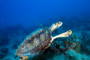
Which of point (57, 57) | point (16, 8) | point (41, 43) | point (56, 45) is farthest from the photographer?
point (16, 8)

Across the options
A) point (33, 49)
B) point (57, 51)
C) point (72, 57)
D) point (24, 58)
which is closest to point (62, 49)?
point (57, 51)

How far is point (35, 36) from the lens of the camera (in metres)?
2.50

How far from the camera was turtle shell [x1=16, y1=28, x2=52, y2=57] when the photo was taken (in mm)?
2371

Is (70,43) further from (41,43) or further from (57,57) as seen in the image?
(41,43)

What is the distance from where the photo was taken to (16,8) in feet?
412

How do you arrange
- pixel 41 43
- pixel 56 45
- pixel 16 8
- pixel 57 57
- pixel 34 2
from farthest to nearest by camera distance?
pixel 34 2, pixel 16 8, pixel 56 45, pixel 57 57, pixel 41 43

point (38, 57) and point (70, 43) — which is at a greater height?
point (70, 43)

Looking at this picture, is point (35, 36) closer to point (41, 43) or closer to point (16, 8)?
point (41, 43)

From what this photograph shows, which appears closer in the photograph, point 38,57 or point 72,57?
point 72,57

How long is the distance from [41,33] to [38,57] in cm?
112

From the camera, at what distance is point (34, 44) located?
2459 millimetres

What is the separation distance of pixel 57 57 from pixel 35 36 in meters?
1.36

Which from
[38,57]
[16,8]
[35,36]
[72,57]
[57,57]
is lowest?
[72,57]

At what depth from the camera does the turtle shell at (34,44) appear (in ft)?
7.78
